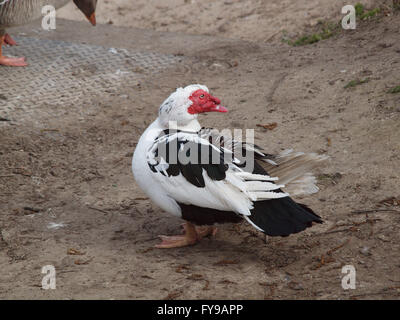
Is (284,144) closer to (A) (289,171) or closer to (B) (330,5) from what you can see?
(A) (289,171)

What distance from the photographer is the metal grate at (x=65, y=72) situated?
21.3 feet

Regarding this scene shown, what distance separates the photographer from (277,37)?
26.3 feet

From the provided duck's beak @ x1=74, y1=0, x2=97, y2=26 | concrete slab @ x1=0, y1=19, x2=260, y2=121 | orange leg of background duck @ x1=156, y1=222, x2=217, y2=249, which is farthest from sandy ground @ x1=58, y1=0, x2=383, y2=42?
orange leg of background duck @ x1=156, y1=222, x2=217, y2=249

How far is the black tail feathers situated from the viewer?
3.64 meters

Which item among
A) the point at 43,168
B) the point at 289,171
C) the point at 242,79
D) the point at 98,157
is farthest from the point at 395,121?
the point at 43,168

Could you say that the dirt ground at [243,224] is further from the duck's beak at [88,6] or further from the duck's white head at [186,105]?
the duck's beak at [88,6]

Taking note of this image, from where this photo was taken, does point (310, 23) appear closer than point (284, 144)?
No

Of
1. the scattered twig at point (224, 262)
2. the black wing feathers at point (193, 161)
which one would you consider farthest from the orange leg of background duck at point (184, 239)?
the black wing feathers at point (193, 161)

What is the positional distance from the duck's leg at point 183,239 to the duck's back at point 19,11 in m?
3.79

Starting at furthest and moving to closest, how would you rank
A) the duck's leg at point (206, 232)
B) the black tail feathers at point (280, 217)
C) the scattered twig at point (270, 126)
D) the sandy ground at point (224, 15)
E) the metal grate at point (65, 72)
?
the sandy ground at point (224, 15), the metal grate at point (65, 72), the scattered twig at point (270, 126), the duck's leg at point (206, 232), the black tail feathers at point (280, 217)

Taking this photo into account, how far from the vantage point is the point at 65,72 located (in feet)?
22.9

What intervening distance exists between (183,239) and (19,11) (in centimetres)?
388

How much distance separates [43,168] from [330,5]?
458cm

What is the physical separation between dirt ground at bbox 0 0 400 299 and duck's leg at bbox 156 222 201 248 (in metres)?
0.06
